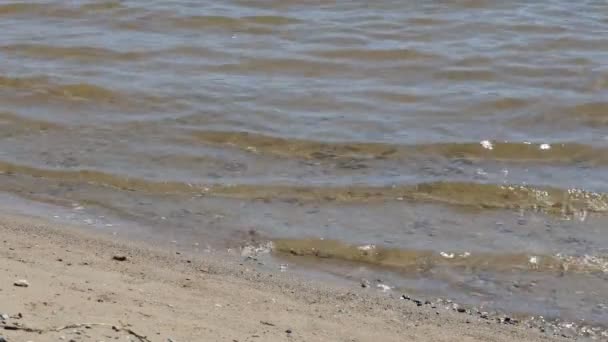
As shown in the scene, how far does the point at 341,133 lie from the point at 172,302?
3.26 metres

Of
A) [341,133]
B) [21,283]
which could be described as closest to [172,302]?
[21,283]

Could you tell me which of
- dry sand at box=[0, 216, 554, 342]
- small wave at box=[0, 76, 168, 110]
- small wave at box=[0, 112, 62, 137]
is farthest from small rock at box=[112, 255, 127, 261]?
small wave at box=[0, 76, 168, 110]

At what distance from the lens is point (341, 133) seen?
312 inches

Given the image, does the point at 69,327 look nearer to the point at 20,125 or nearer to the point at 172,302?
the point at 172,302

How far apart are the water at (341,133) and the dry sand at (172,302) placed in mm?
311

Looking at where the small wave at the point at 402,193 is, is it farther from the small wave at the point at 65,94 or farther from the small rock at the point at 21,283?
the small rock at the point at 21,283

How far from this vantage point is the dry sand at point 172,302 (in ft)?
14.1

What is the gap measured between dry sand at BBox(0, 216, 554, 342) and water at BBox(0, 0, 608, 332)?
311 mm

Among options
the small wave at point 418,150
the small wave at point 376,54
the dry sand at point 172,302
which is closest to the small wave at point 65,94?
the small wave at point 418,150

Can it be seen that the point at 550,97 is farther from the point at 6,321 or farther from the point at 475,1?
the point at 6,321

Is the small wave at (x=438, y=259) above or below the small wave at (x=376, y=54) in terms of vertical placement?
below

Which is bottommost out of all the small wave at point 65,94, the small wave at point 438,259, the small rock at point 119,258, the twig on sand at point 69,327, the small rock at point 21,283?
the small wave at point 438,259

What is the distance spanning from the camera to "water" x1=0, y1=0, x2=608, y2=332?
618 cm

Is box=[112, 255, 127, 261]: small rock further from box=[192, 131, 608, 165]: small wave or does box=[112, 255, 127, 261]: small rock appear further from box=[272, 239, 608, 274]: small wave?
box=[192, 131, 608, 165]: small wave
